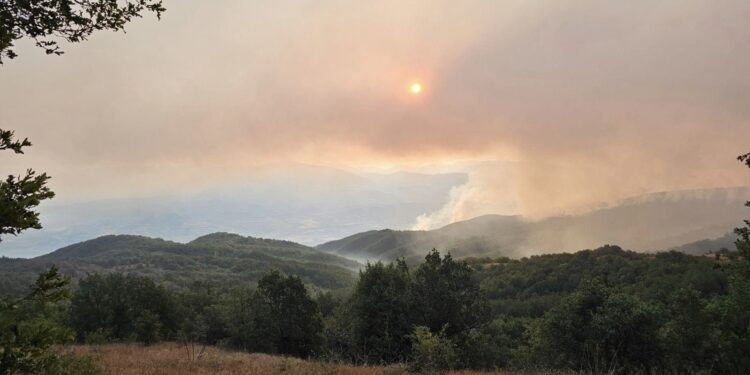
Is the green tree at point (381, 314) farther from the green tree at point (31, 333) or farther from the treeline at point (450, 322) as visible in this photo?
the green tree at point (31, 333)

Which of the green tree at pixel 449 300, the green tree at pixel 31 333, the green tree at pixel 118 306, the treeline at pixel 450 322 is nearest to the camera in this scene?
the green tree at pixel 31 333

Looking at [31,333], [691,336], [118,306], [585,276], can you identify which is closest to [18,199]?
[31,333]

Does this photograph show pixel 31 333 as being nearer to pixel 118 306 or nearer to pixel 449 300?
pixel 449 300

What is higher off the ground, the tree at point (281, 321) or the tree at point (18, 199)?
the tree at point (18, 199)

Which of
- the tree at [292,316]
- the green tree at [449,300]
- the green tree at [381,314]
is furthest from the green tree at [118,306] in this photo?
the green tree at [449,300]

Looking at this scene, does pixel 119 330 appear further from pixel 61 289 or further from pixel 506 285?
pixel 506 285

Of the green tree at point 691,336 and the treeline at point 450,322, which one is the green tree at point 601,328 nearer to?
the treeline at point 450,322

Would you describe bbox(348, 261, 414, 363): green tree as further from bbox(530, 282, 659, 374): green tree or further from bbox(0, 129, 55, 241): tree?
bbox(0, 129, 55, 241): tree

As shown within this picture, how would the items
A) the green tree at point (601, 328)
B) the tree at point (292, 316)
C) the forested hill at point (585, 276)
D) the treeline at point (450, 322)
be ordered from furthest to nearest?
the forested hill at point (585, 276)
the tree at point (292, 316)
the green tree at point (601, 328)
the treeline at point (450, 322)

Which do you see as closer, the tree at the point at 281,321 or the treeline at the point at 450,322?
the treeline at the point at 450,322

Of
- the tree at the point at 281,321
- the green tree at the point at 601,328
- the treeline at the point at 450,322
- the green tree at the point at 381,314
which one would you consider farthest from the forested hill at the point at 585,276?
the tree at the point at 281,321

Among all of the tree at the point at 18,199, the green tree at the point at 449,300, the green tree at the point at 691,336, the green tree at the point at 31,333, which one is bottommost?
the green tree at the point at 691,336

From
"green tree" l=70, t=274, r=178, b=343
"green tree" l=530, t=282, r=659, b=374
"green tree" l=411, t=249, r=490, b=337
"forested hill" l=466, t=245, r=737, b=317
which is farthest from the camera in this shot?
"forested hill" l=466, t=245, r=737, b=317

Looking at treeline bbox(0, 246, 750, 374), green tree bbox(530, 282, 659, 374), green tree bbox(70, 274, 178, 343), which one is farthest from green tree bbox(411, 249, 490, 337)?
green tree bbox(70, 274, 178, 343)
